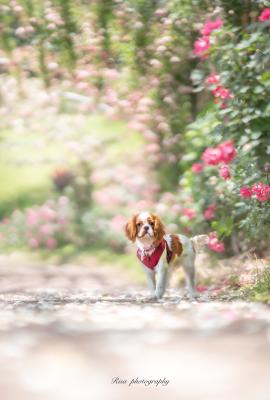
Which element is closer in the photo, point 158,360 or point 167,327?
point 158,360

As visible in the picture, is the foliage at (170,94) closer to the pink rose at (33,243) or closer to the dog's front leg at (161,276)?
the pink rose at (33,243)

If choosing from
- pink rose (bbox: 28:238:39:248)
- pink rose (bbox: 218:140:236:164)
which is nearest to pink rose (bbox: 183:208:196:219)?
pink rose (bbox: 218:140:236:164)

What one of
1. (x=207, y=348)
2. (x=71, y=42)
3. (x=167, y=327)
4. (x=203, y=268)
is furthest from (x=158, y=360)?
(x=71, y=42)

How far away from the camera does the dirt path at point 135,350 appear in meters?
2.79

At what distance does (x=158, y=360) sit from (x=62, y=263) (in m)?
9.67

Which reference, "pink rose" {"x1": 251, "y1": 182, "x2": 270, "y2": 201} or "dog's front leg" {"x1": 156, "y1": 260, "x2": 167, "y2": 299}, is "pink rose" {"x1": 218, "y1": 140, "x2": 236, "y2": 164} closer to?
"pink rose" {"x1": 251, "y1": 182, "x2": 270, "y2": 201}

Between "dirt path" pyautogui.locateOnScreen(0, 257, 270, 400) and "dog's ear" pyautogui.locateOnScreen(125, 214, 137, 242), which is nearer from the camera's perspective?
"dirt path" pyautogui.locateOnScreen(0, 257, 270, 400)

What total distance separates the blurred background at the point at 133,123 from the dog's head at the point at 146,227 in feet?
2.78

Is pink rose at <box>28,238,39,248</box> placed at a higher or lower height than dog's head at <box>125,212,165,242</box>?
lower

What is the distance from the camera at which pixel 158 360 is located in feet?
10.5

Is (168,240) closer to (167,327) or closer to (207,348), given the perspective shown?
(167,327)

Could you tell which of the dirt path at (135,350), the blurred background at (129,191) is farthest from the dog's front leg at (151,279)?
the dirt path at (135,350)

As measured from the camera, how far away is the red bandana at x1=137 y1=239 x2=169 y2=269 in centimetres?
558

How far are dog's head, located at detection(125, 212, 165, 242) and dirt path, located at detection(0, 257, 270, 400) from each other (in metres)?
0.61
